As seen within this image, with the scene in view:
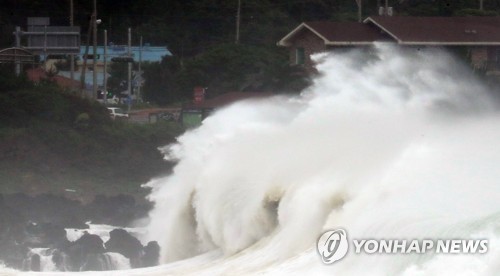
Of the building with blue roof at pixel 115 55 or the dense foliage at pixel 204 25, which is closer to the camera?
the dense foliage at pixel 204 25

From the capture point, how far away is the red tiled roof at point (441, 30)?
159ft

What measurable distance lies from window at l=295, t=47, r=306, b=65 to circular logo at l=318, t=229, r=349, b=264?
33.7 meters

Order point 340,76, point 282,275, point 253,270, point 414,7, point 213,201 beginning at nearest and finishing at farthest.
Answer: point 282,275
point 253,270
point 213,201
point 340,76
point 414,7

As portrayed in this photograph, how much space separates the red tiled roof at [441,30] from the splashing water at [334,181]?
13.5 m

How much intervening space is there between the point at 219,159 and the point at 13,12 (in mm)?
43720

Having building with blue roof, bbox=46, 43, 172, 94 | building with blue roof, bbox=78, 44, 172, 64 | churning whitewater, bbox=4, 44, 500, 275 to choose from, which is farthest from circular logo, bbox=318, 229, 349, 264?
building with blue roof, bbox=78, 44, 172, 64

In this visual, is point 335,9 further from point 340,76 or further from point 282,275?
point 282,275

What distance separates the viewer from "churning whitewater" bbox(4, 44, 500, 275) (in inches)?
707

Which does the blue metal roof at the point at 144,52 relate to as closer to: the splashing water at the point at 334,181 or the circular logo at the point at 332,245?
the splashing water at the point at 334,181

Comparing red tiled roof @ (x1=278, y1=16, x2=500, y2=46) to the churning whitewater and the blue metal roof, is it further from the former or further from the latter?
the blue metal roof

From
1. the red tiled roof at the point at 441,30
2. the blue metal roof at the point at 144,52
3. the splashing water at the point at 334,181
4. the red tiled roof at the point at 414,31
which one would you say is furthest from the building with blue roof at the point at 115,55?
the splashing water at the point at 334,181

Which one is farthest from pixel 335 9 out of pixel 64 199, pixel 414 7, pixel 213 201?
pixel 213 201

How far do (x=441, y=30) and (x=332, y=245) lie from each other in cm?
3222

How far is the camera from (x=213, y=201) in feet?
84.0
